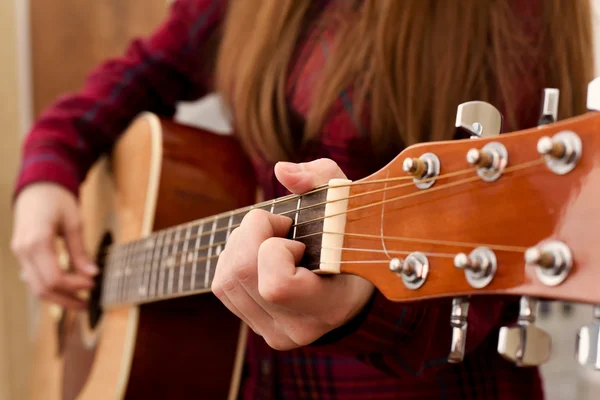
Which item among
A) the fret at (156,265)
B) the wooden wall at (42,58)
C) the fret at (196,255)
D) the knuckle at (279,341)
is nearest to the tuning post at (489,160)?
the knuckle at (279,341)

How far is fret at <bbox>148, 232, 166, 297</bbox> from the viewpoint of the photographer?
72 cm

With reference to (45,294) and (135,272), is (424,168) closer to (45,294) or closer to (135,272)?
(135,272)

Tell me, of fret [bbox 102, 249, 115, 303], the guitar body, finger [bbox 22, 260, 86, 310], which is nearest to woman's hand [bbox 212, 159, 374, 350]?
the guitar body

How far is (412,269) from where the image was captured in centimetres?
38

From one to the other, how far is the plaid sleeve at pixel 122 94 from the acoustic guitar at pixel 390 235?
188mm

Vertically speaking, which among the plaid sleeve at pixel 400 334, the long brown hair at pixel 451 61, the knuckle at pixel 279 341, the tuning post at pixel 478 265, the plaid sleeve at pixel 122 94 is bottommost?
the knuckle at pixel 279 341

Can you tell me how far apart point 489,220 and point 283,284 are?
5.7 inches

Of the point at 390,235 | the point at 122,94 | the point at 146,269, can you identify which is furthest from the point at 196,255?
A: the point at 122,94

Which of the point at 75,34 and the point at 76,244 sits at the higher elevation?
the point at 75,34

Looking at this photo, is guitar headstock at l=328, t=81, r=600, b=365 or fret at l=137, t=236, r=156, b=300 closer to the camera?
guitar headstock at l=328, t=81, r=600, b=365

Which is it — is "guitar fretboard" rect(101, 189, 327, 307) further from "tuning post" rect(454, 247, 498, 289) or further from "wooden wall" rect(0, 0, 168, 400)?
"wooden wall" rect(0, 0, 168, 400)

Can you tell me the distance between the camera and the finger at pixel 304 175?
17.7 inches

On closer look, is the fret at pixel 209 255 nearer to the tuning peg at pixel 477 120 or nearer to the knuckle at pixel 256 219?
the knuckle at pixel 256 219

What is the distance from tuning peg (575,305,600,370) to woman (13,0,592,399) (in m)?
0.12
